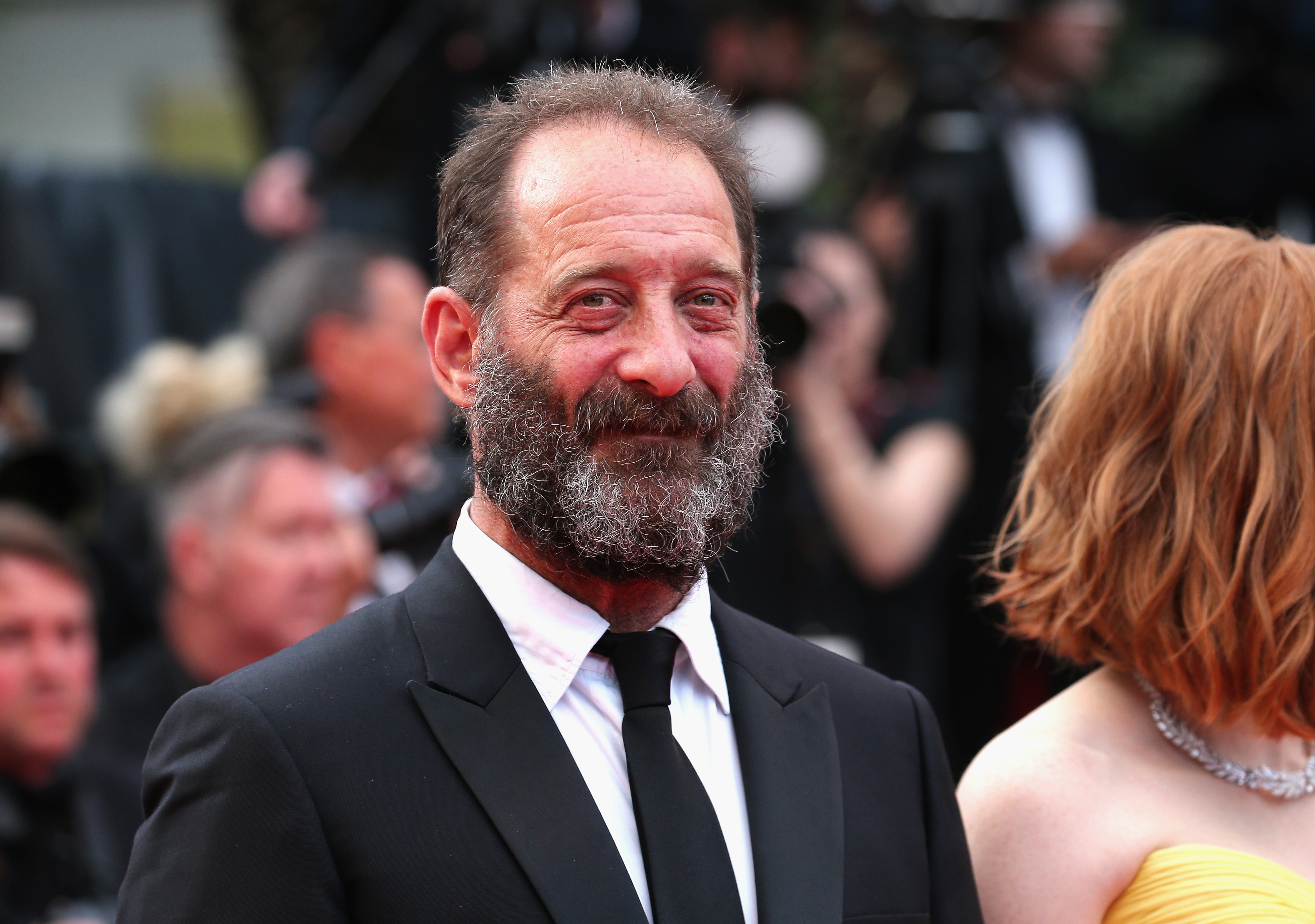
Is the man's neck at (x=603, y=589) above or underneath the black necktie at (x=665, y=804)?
above

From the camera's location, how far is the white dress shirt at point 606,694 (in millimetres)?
1660

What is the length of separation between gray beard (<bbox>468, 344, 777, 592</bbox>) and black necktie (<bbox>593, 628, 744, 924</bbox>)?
0.09 m

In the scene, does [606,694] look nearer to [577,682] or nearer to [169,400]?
[577,682]

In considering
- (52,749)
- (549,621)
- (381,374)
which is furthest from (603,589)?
(381,374)

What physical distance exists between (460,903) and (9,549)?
2.36 m

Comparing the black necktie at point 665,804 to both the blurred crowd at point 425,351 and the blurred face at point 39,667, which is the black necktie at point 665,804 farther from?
the blurred face at point 39,667

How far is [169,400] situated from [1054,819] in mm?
3236

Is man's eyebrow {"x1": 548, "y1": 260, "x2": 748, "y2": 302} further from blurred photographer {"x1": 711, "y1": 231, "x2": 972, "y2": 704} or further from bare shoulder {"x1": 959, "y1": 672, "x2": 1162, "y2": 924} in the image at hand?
blurred photographer {"x1": 711, "y1": 231, "x2": 972, "y2": 704}

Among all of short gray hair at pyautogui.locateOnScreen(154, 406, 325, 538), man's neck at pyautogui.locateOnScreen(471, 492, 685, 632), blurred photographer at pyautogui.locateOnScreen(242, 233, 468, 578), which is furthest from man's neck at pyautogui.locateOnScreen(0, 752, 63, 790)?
man's neck at pyautogui.locateOnScreen(471, 492, 685, 632)

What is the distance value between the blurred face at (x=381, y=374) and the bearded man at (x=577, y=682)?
2.44 m

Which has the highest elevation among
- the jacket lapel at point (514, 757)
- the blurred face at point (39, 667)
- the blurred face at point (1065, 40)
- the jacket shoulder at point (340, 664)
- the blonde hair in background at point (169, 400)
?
the blurred face at point (1065, 40)

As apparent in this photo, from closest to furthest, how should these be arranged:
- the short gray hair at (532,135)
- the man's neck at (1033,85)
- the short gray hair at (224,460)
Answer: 1. the short gray hair at (532,135)
2. the short gray hair at (224,460)
3. the man's neck at (1033,85)

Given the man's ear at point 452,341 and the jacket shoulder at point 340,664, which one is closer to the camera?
the jacket shoulder at point 340,664

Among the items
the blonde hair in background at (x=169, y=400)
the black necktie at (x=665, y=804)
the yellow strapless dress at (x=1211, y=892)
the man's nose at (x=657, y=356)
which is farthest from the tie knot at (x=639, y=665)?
the blonde hair in background at (x=169, y=400)
